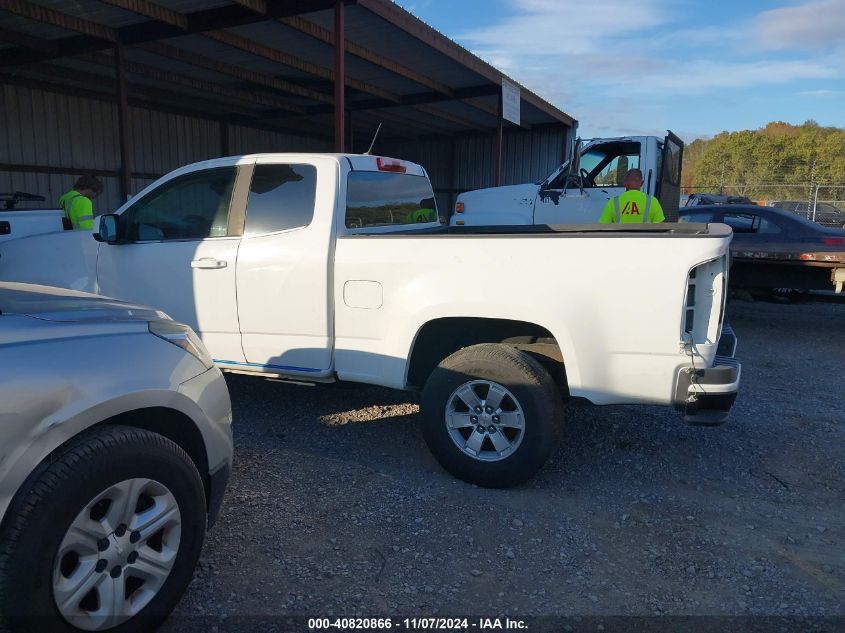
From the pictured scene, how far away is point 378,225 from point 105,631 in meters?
3.20

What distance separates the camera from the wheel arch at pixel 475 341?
3.84m

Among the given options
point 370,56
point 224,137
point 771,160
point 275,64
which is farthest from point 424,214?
point 771,160

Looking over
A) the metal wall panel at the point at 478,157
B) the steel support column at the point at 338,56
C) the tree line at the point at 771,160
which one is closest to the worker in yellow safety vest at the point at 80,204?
the steel support column at the point at 338,56

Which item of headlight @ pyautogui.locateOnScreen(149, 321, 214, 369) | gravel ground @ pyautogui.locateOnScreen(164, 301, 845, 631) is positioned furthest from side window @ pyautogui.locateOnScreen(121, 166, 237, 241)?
headlight @ pyautogui.locateOnScreen(149, 321, 214, 369)

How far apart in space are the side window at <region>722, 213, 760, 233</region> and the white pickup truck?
617 centimetres

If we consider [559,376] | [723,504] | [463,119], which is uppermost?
[463,119]

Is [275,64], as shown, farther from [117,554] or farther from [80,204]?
[117,554]

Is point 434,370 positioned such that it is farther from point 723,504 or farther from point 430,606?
point 723,504

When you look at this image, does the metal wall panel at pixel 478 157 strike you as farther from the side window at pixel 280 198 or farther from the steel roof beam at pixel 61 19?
the side window at pixel 280 198

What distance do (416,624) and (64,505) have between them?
141 centimetres

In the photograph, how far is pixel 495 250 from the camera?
3.60 m

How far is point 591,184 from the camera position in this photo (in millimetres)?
9430

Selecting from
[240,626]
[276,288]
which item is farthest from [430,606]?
[276,288]

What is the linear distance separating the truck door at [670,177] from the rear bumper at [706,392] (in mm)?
6330
